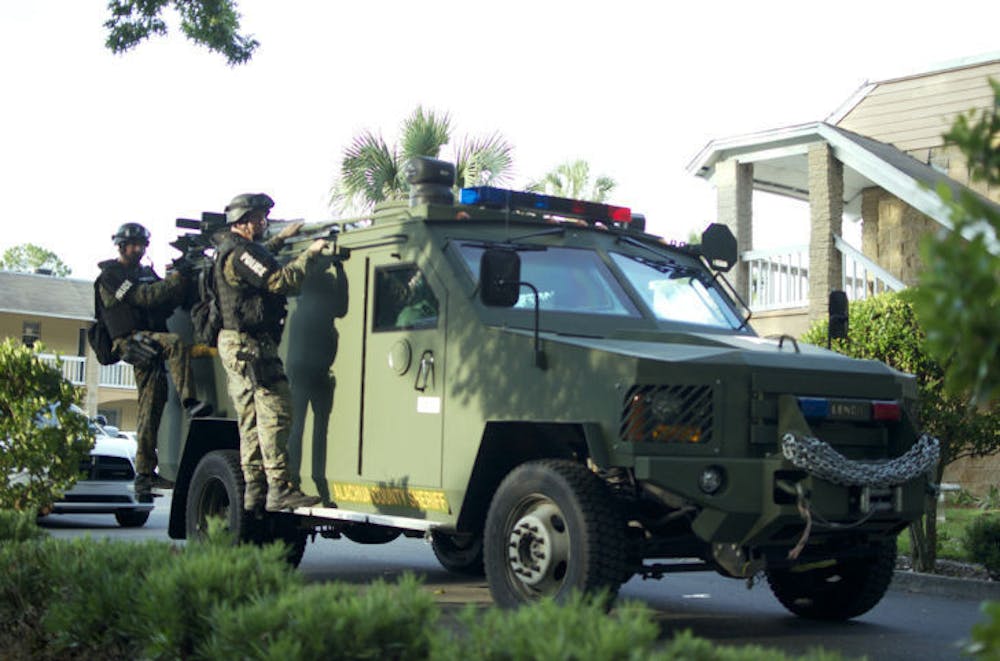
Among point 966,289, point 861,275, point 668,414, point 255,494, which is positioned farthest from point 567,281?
point 861,275

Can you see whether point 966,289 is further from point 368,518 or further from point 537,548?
point 368,518

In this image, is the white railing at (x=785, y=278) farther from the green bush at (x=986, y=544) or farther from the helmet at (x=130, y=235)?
the helmet at (x=130, y=235)

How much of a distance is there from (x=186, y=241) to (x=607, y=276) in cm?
427

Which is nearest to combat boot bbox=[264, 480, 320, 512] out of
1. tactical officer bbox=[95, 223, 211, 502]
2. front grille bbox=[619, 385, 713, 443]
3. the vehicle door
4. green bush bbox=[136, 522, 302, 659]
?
the vehicle door

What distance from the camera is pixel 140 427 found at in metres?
10.8

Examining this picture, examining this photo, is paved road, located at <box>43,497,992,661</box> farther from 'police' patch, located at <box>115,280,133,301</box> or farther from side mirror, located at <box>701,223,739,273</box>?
'police' patch, located at <box>115,280,133,301</box>

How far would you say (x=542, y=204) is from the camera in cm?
861

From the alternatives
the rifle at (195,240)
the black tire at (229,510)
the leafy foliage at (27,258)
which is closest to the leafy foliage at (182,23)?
the rifle at (195,240)

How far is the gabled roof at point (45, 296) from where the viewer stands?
50281 mm

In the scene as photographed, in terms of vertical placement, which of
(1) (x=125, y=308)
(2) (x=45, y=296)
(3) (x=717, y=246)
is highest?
(2) (x=45, y=296)

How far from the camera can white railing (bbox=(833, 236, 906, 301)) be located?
19.4 meters

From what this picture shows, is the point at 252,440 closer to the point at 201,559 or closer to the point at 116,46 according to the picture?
the point at 201,559

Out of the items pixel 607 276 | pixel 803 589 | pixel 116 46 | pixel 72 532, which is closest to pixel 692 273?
pixel 607 276

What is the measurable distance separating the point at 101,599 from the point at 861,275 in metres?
17.3
